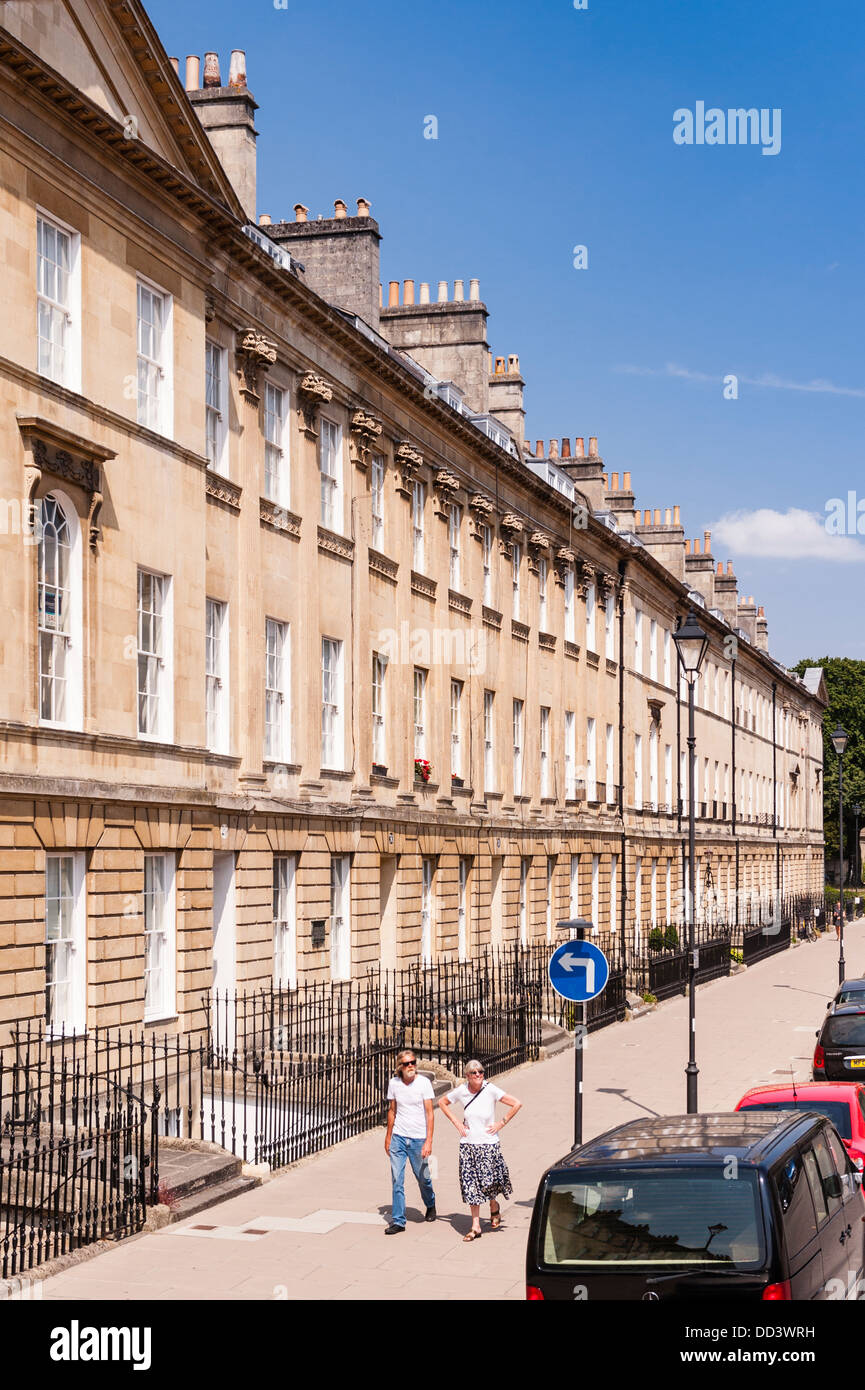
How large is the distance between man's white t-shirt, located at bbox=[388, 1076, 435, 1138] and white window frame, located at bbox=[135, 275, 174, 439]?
1009 cm

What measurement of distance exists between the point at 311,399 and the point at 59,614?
30.0ft

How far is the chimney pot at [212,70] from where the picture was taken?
84.7 feet

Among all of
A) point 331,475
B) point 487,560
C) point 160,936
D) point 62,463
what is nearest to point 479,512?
point 487,560

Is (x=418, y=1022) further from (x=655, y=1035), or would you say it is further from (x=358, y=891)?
(x=655, y=1035)

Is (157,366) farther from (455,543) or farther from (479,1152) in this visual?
(455,543)

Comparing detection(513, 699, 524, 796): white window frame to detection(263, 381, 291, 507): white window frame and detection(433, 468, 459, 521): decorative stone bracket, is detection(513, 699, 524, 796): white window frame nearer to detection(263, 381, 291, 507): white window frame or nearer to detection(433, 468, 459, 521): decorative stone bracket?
detection(433, 468, 459, 521): decorative stone bracket

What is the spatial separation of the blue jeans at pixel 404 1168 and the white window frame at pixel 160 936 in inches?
254

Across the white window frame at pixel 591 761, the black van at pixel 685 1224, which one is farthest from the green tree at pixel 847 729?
the black van at pixel 685 1224

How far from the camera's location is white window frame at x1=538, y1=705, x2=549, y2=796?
135 ft

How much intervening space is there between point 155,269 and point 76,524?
14.0 ft

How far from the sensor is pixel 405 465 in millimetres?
31281
